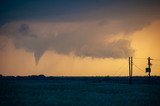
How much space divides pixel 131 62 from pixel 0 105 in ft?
183

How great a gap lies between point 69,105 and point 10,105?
6.02 meters

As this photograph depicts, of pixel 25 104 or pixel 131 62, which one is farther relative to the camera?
pixel 131 62

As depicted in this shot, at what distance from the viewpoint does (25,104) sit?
3544cm

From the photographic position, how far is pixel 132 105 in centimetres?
3503

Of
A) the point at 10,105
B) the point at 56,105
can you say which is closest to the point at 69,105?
the point at 56,105

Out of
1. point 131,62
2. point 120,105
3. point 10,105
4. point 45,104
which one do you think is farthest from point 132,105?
point 131,62

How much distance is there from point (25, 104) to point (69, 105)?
15.4 feet

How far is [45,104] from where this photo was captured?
35656 millimetres

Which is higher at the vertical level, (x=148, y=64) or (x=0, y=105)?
(x=148, y=64)

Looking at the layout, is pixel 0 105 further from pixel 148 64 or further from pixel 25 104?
pixel 148 64

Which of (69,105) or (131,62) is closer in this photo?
(69,105)

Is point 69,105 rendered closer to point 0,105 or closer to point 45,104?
point 45,104

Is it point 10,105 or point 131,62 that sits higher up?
point 131,62

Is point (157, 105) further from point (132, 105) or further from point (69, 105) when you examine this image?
point (69, 105)
